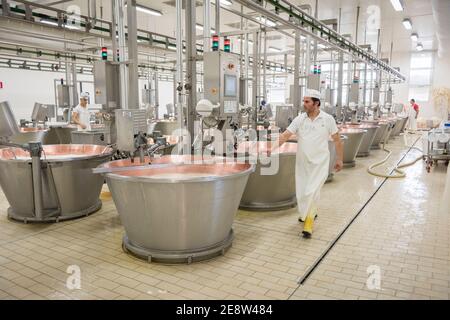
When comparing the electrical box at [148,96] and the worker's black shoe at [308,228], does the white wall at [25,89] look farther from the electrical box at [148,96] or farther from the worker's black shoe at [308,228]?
the worker's black shoe at [308,228]

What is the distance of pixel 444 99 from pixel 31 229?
16.1 metres

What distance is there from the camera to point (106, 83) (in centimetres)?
387

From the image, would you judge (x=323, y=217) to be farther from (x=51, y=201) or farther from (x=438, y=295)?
(x=51, y=201)

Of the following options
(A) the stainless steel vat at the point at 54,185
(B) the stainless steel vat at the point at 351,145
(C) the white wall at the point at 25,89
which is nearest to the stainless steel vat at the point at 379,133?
(B) the stainless steel vat at the point at 351,145

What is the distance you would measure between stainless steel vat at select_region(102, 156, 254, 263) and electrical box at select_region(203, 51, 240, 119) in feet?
2.65

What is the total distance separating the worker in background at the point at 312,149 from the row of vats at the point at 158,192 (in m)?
0.53

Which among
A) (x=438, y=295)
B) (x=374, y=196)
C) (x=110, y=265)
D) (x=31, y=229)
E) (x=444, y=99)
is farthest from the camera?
(x=444, y=99)

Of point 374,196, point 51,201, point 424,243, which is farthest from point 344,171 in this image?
point 51,201

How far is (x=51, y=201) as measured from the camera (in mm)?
3623

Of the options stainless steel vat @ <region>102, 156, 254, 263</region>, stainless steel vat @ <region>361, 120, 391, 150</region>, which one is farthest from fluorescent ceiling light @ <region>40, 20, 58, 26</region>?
stainless steel vat @ <region>361, 120, 391, 150</region>

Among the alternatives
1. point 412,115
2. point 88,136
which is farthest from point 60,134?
point 412,115

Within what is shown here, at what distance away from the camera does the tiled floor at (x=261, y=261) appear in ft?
7.48

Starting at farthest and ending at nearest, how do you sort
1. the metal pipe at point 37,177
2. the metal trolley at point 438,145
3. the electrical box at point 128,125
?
the metal trolley at point 438,145, the metal pipe at point 37,177, the electrical box at point 128,125

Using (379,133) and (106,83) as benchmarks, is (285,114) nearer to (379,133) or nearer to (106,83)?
(106,83)
